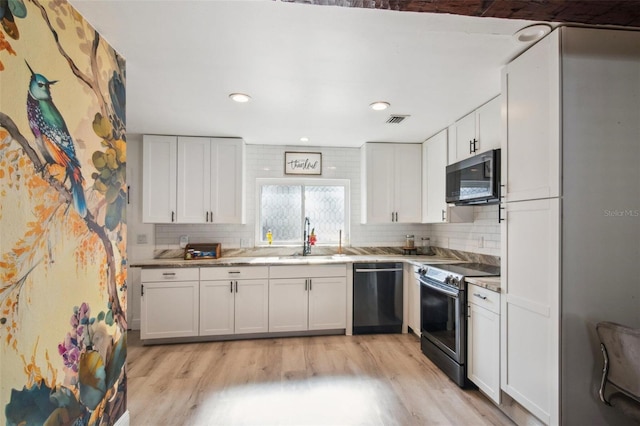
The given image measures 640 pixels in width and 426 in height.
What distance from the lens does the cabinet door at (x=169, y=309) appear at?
3.29 meters

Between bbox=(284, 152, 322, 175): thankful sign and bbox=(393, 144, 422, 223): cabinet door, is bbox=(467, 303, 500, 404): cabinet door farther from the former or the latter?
bbox=(284, 152, 322, 175): thankful sign

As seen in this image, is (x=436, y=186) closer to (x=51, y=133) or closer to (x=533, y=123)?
(x=533, y=123)

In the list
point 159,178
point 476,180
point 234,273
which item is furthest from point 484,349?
point 159,178

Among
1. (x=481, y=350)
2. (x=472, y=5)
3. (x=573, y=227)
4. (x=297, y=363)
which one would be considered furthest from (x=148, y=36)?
(x=481, y=350)

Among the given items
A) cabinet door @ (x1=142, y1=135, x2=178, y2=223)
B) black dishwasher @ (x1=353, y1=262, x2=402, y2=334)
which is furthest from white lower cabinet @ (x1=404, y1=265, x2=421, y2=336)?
cabinet door @ (x1=142, y1=135, x2=178, y2=223)

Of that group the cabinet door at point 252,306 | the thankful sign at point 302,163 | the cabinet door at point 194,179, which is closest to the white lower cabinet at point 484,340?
the cabinet door at point 252,306

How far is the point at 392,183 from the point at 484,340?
7.34ft

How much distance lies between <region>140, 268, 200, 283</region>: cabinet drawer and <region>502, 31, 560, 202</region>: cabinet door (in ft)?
10.3

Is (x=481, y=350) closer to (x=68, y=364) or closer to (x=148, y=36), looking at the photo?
(x=68, y=364)

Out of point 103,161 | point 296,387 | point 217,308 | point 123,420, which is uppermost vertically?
point 103,161

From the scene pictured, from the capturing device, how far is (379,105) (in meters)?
2.66

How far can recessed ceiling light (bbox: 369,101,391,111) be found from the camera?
2619mm

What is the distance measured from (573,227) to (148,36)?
2.54 m

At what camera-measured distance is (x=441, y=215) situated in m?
3.43
